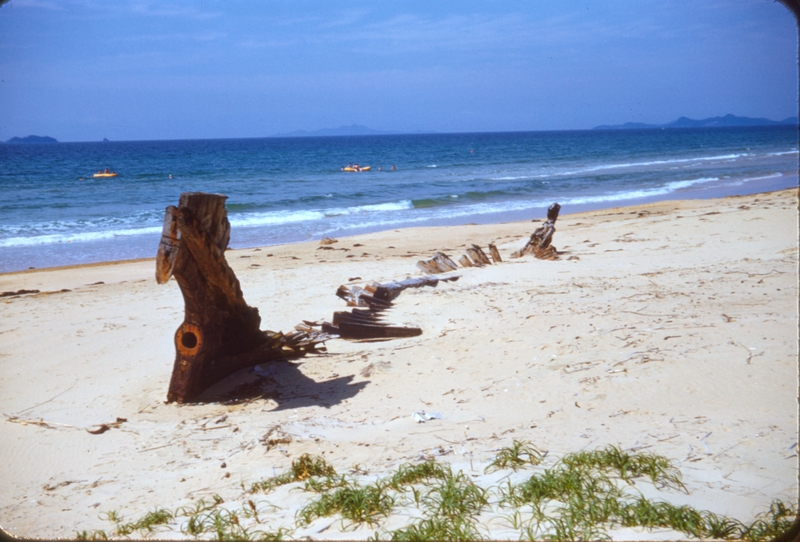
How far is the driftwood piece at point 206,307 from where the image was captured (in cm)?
500

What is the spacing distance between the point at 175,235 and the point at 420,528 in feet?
10.3

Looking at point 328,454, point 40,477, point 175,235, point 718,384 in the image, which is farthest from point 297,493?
point 718,384

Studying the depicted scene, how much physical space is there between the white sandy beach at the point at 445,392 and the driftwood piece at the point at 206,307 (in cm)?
21

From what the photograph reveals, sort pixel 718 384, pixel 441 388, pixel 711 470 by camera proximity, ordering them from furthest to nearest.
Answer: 1. pixel 441 388
2. pixel 718 384
3. pixel 711 470

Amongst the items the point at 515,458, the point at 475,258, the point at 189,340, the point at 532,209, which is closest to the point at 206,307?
the point at 189,340

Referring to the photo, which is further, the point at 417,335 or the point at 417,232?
the point at 417,232

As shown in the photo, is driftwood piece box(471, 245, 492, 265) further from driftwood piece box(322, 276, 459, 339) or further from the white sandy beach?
driftwood piece box(322, 276, 459, 339)

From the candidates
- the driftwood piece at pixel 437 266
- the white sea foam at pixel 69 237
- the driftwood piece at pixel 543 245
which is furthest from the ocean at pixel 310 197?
the driftwood piece at pixel 437 266

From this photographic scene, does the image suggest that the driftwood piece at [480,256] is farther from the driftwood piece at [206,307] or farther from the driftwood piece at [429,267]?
the driftwood piece at [206,307]

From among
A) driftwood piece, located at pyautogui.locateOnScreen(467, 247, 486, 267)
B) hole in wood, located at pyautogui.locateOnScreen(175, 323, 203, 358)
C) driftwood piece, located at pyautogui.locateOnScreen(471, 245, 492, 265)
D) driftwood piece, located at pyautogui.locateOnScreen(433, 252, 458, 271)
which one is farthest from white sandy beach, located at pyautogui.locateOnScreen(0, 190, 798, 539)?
driftwood piece, located at pyautogui.locateOnScreen(471, 245, 492, 265)

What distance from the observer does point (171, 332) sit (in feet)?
25.2

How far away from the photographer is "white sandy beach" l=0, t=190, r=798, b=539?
380 cm

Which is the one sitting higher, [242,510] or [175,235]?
[175,235]

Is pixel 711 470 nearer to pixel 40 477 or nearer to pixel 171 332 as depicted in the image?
pixel 40 477
